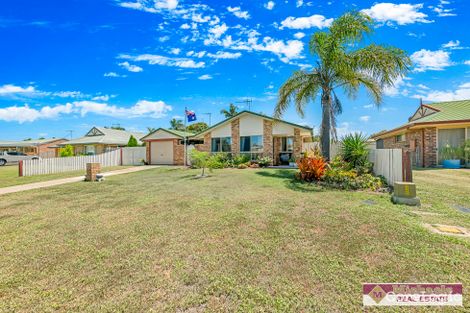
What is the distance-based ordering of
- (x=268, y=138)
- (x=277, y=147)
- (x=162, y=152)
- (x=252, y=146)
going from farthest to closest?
(x=162, y=152) → (x=277, y=147) → (x=252, y=146) → (x=268, y=138)

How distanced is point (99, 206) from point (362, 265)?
6188 mm

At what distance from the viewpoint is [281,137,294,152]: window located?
1786 centimetres

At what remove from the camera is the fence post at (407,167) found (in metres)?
6.72

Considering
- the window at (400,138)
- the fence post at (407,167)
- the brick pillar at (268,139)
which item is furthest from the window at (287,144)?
the fence post at (407,167)

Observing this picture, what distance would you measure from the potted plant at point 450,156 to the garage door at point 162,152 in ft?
70.1

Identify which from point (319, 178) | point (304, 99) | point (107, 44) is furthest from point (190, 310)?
point (107, 44)

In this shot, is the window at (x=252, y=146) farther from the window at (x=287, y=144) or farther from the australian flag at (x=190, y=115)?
the australian flag at (x=190, y=115)

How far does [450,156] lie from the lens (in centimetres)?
1366

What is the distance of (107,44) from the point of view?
45.3ft

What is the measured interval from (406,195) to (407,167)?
1555 mm

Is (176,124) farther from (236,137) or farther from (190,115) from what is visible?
(236,137)

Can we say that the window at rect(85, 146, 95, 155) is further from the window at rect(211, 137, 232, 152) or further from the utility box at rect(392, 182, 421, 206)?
the utility box at rect(392, 182, 421, 206)

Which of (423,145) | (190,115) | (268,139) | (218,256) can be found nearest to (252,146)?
(268,139)

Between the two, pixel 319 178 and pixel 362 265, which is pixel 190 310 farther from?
pixel 319 178
